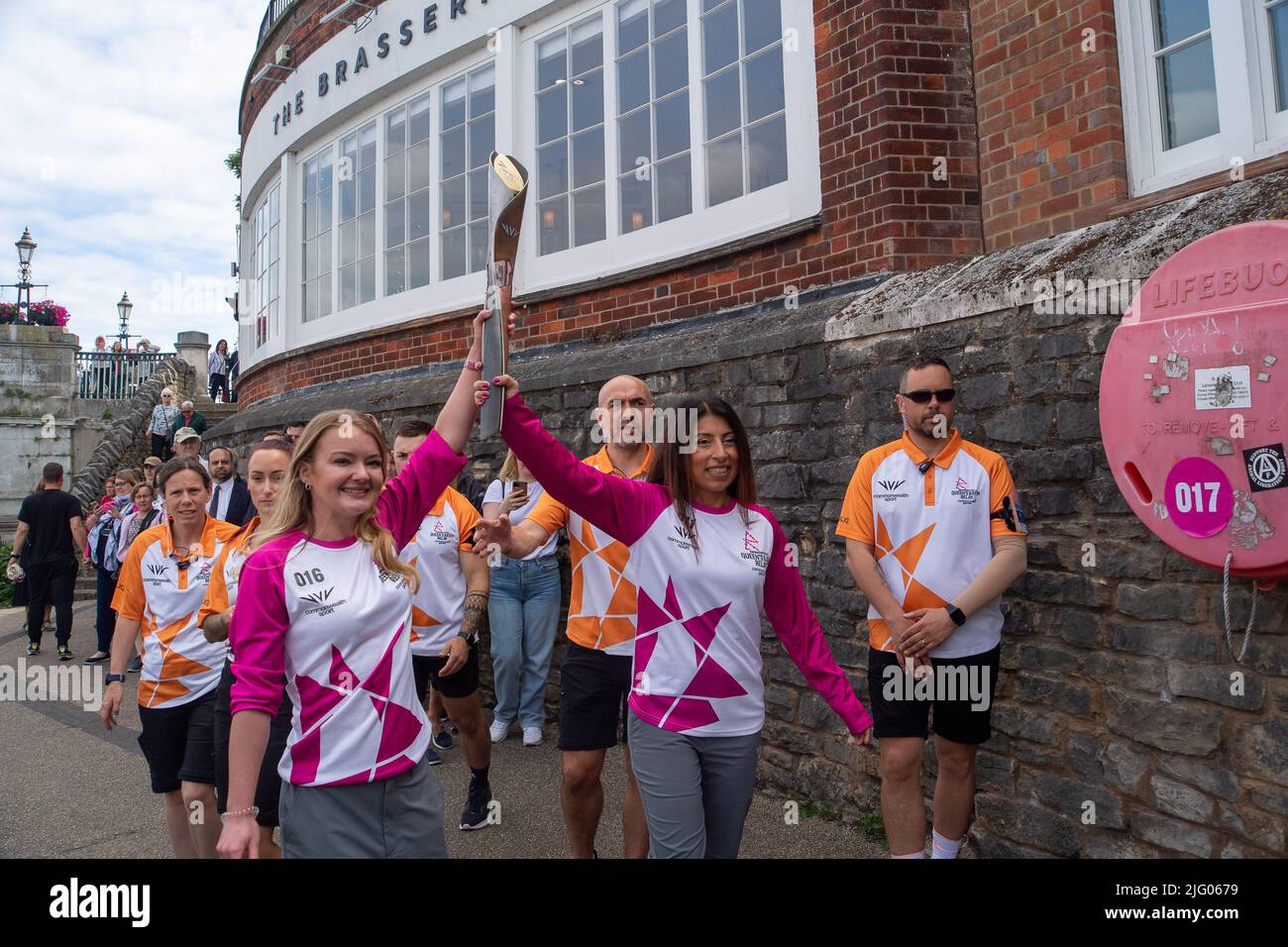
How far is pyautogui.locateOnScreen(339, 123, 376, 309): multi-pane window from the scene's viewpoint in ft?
31.2

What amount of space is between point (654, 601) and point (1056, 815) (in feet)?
6.87

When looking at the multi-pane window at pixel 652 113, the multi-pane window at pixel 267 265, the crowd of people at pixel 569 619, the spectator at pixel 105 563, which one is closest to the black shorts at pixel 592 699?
the crowd of people at pixel 569 619

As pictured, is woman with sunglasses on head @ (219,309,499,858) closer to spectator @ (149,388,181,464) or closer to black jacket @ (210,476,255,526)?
black jacket @ (210,476,255,526)

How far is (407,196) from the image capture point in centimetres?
902

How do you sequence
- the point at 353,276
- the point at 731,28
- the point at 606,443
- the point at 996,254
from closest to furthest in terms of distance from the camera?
the point at 606,443 < the point at 996,254 < the point at 731,28 < the point at 353,276

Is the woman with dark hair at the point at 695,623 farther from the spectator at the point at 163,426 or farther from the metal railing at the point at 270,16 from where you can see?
the spectator at the point at 163,426

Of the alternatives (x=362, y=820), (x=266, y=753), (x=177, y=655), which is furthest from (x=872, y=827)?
(x=177, y=655)

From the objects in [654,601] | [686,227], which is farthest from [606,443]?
[686,227]

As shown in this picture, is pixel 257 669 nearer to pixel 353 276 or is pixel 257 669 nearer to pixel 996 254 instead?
pixel 996 254

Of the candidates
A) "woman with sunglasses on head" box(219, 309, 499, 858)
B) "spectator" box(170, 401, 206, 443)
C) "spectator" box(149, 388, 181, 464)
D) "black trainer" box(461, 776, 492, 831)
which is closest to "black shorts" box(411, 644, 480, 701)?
"black trainer" box(461, 776, 492, 831)

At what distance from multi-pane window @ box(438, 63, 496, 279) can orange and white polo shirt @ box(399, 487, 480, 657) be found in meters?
3.65

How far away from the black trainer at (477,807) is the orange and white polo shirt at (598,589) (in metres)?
1.37

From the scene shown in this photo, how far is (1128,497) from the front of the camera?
345cm

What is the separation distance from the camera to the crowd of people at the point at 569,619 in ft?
8.20
